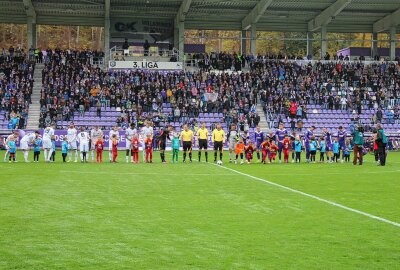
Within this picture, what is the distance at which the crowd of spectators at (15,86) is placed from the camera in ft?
145

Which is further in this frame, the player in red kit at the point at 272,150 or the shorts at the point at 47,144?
the player in red kit at the point at 272,150

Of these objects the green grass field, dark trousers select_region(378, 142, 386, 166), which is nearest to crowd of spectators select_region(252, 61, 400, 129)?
dark trousers select_region(378, 142, 386, 166)

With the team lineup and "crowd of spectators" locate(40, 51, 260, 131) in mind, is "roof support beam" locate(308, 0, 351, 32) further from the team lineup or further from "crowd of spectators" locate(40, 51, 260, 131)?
the team lineup

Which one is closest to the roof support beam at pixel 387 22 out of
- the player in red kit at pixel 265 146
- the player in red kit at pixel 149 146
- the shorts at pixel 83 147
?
the player in red kit at pixel 265 146

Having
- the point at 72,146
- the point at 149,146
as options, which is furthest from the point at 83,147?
the point at 149,146

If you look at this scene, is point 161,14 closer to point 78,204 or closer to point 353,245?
point 78,204

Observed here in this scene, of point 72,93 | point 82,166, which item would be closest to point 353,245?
point 82,166

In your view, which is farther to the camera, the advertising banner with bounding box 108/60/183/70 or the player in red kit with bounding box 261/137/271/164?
the advertising banner with bounding box 108/60/183/70

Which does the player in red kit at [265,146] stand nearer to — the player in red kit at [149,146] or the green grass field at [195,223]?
the player in red kit at [149,146]

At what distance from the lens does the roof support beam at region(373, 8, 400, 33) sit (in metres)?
56.3

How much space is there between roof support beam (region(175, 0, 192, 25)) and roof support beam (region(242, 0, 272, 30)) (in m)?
5.40

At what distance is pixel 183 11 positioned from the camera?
171 feet

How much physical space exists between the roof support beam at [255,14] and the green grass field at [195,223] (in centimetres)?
3217

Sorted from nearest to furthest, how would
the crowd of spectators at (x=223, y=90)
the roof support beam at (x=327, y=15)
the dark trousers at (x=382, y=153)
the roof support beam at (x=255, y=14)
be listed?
1. the dark trousers at (x=382, y=153)
2. the crowd of spectators at (x=223, y=90)
3. the roof support beam at (x=255, y=14)
4. the roof support beam at (x=327, y=15)
